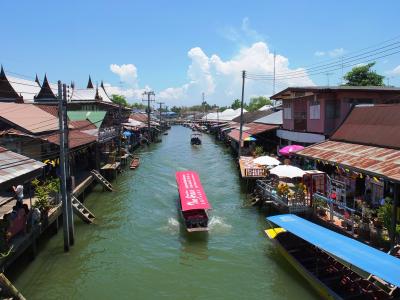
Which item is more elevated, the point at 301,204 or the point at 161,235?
the point at 301,204

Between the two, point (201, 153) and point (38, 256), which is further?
point (201, 153)

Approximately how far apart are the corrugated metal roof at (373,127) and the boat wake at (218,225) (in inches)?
343

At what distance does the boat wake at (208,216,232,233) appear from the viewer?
2167 centimetres

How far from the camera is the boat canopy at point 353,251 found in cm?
1088

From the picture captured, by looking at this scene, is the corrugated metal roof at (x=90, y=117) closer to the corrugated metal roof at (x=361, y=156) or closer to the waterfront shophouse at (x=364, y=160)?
the corrugated metal roof at (x=361, y=156)

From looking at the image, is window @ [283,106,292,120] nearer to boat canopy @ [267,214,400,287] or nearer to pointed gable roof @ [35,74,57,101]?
boat canopy @ [267,214,400,287]

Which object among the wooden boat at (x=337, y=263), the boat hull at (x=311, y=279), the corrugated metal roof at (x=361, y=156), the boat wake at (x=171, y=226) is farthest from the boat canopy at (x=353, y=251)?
the boat wake at (x=171, y=226)

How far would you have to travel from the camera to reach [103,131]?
37.7 m

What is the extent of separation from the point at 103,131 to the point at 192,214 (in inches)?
793

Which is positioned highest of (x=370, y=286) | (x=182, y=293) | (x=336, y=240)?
(x=336, y=240)

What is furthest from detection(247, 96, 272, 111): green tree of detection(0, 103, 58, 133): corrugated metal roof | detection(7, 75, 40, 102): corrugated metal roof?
detection(0, 103, 58, 133): corrugated metal roof

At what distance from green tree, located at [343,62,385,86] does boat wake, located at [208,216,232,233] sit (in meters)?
45.4

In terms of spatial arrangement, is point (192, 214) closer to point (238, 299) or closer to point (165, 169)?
point (238, 299)

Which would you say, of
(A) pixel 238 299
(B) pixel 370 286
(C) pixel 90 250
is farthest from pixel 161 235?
(B) pixel 370 286
